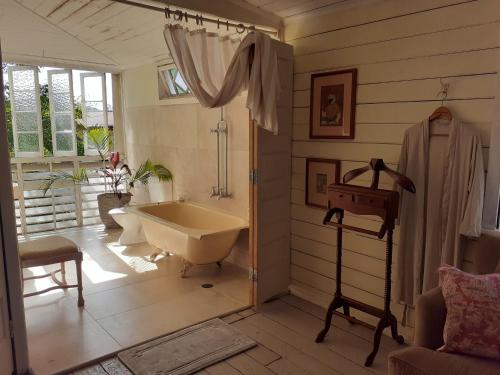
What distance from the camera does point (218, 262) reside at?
4.02m

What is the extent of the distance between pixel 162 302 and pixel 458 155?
247cm

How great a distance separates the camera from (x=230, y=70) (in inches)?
104

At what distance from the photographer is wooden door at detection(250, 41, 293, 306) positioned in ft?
9.72

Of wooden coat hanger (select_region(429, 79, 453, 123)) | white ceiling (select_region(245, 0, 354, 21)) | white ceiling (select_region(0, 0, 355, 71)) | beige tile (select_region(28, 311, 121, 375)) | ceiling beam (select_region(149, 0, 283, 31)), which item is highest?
white ceiling (select_region(0, 0, 355, 71))

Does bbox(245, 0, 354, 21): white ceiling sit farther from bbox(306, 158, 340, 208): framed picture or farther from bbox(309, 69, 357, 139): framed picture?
bbox(306, 158, 340, 208): framed picture

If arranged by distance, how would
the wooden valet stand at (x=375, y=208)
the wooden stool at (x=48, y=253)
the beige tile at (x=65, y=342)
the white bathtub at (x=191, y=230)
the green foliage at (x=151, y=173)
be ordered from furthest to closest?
the green foliage at (x=151, y=173) → the white bathtub at (x=191, y=230) → the wooden stool at (x=48, y=253) → the beige tile at (x=65, y=342) → the wooden valet stand at (x=375, y=208)

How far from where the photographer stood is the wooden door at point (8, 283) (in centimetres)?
204

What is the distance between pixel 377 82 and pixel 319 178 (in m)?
0.84

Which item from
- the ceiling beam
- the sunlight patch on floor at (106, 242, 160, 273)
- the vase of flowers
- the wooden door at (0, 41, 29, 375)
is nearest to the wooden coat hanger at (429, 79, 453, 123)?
the ceiling beam

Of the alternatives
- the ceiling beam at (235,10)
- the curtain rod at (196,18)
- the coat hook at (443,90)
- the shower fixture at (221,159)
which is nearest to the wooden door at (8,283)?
the curtain rod at (196,18)

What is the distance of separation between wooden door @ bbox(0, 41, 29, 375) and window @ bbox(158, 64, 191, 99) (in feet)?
9.30

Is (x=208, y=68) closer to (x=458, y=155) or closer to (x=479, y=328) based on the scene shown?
(x=458, y=155)

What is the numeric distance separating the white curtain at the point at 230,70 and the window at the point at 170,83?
197cm

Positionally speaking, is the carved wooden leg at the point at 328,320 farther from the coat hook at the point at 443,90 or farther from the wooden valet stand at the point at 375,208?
the coat hook at the point at 443,90
